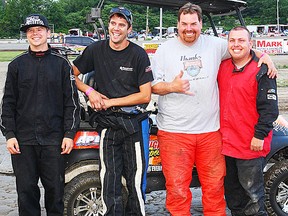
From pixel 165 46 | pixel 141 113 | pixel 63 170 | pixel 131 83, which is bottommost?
pixel 63 170

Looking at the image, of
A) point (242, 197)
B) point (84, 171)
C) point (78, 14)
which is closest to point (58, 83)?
point (84, 171)

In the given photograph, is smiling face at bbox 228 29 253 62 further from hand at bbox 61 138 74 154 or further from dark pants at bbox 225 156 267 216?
hand at bbox 61 138 74 154

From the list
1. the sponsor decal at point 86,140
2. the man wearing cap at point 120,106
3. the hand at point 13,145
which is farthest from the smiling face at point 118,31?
the hand at point 13,145

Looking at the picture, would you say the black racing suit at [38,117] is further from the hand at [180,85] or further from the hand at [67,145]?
the hand at [180,85]

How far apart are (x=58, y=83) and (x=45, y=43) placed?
0.35 metres

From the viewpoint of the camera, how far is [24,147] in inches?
156

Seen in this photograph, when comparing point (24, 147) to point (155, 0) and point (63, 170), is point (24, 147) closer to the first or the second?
point (63, 170)

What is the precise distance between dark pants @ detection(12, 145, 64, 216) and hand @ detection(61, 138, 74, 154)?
4cm

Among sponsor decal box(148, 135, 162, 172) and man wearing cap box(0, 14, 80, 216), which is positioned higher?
man wearing cap box(0, 14, 80, 216)

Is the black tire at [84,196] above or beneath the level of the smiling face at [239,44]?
beneath

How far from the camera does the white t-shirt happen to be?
4133 millimetres

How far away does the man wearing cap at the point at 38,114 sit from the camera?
12.9ft

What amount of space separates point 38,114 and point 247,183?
1.88 m

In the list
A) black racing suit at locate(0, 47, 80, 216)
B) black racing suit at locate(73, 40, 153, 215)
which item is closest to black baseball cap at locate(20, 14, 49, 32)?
black racing suit at locate(0, 47, 80, 216)
